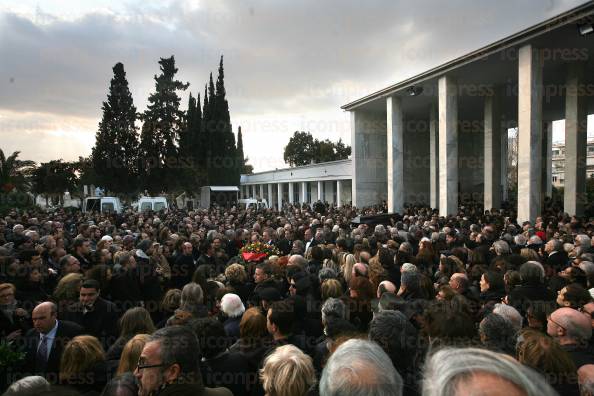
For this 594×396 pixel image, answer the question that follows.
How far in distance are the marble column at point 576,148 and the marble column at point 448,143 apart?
5150 mm

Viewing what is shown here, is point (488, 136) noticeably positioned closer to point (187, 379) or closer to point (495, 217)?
point (495, 217)

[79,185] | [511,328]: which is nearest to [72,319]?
[511,328]

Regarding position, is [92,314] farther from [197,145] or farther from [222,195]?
[197,145]

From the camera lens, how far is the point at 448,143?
21.4 metres

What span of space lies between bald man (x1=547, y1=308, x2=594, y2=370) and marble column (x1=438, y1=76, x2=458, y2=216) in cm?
1903

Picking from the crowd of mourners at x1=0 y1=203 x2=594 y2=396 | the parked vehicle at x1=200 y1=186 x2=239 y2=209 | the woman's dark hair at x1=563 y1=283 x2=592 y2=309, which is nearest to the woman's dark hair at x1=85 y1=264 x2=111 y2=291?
the crowd of mourners at x1=0 y1=203 x2=594 y2=396

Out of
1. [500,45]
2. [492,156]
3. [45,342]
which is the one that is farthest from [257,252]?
[492,156]

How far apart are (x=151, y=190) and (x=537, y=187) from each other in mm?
33860

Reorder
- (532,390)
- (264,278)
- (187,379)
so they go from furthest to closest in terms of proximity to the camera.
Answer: (264,278)
(187,379)
(532,390)

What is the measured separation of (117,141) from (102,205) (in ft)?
49.3

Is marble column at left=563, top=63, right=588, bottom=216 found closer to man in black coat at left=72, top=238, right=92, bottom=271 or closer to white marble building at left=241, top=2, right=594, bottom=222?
white marble building at left=241, top=2, right=594, bottom=222

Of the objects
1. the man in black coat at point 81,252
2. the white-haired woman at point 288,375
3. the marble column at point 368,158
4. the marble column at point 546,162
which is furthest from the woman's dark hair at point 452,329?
the marble column at point 546,162

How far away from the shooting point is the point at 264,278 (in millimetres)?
6164

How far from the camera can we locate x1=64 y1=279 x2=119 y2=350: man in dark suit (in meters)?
4.70
